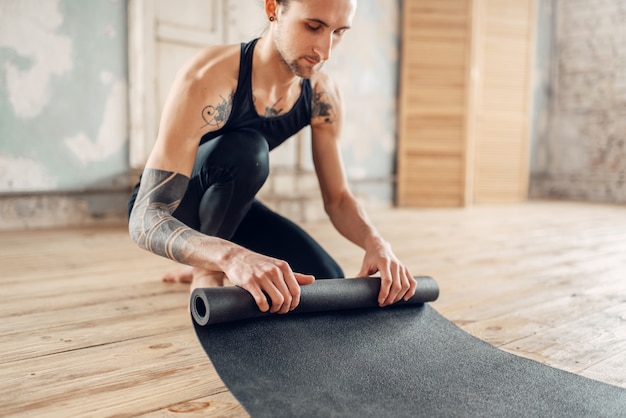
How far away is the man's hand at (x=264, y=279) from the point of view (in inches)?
43.6

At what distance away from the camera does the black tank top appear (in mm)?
1598

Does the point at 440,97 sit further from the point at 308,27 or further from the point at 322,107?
the point at 308,27

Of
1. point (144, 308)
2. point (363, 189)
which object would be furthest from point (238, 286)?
point (363, 189)

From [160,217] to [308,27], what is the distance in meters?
0.57

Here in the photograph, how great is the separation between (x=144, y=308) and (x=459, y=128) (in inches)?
162

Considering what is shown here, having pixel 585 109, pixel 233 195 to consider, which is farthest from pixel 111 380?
pixel 585 109

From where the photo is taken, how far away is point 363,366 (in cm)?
114

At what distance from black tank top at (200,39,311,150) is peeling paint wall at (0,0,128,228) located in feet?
7.18

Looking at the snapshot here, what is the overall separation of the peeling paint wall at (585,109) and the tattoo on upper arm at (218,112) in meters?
5.62

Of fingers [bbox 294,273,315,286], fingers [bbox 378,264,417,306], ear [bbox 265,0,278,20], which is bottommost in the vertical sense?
fingers [bbox 378,264,417,306]

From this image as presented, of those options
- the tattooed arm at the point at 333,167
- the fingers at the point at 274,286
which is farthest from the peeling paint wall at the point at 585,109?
A: the fingers at the point at 274,286

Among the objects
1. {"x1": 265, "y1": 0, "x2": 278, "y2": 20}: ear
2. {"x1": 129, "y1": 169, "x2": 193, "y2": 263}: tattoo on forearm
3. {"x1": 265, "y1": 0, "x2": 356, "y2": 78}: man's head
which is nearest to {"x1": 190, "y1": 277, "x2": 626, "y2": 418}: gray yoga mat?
{"x1": 129, "y1": 169, "x2": 193, "y2": 263}: tattoo on forearm

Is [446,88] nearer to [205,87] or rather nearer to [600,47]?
[600,47]

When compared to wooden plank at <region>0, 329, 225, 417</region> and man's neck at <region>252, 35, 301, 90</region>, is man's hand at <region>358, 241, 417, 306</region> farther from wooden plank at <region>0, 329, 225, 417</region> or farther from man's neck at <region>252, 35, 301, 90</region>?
man's neck at <region>252, 35, 301, 90</region>
